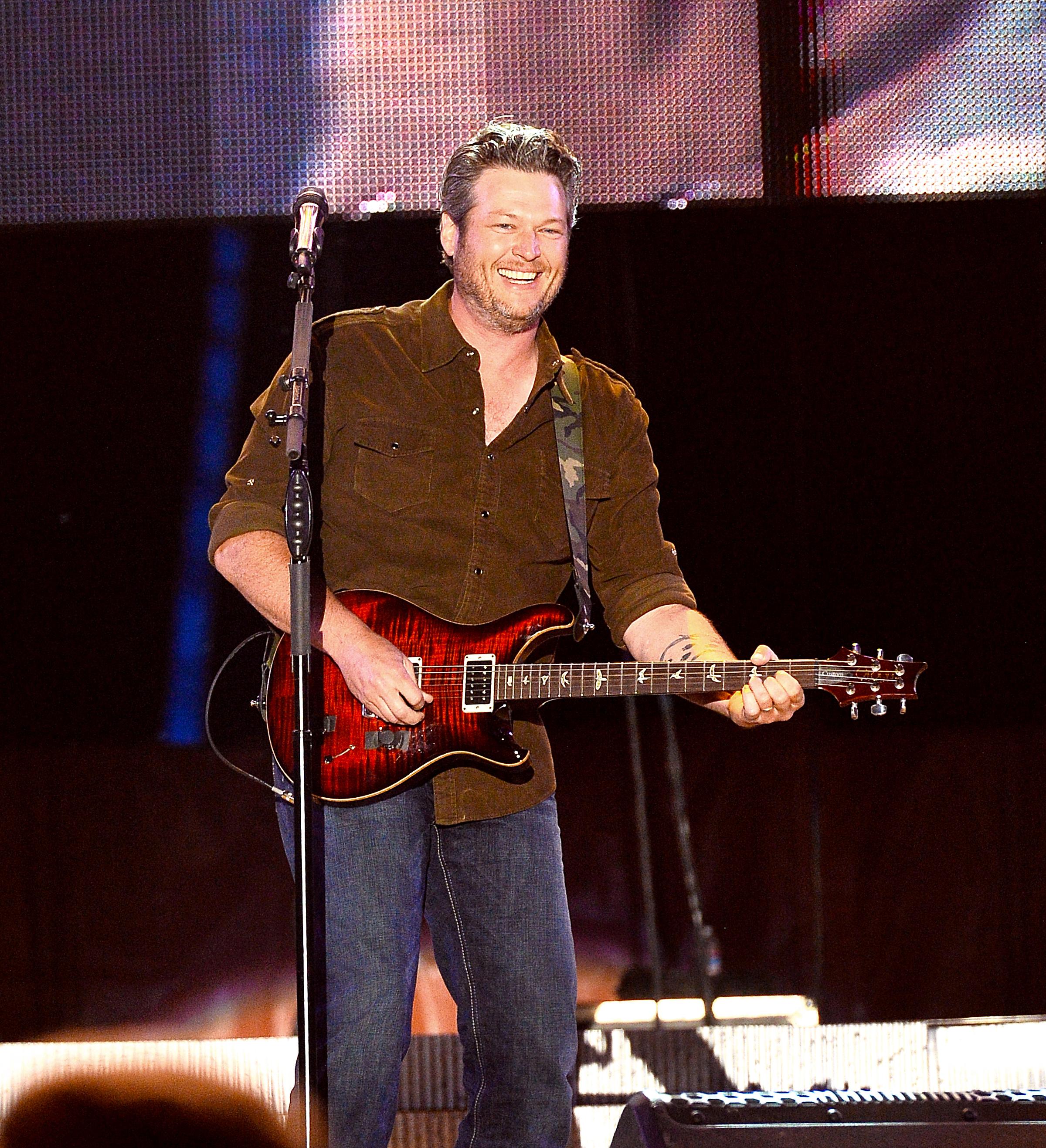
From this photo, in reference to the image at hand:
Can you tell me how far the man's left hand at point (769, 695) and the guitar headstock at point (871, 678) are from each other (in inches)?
4.1

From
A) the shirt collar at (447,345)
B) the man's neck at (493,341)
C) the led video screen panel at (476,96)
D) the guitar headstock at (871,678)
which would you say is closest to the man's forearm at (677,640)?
the guitar headstock at (871,678)

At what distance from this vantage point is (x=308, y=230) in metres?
2.18

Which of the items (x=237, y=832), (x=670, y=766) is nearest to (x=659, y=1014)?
(x=670, y=766)

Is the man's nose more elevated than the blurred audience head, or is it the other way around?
the man's nose

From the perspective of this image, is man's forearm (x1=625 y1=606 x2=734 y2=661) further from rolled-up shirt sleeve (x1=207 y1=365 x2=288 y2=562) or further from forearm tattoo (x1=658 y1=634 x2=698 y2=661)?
rolled-up shirt sleeve (x1=207 y1=365 x2=288 y2=562)

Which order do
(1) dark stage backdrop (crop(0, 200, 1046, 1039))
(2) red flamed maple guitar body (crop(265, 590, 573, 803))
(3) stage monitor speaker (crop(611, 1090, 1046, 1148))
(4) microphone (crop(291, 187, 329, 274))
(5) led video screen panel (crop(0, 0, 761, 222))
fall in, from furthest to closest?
(1) dark stage backdrop (crop(0, 200, 1046, 1039))
(5) led video screen panel (crop(0, 0, 761, 222))
(2) red flamed maple guitar body (crop(265, 590, 573, 803))
(4) microphone (crop(291, 187, 329, 274))
(3) stage monitor speaker (crop(611, 1090, 1046, 1148))

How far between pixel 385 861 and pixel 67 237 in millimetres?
2461

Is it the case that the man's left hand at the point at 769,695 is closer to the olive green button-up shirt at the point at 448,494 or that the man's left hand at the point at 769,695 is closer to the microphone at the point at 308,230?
the olive green button-up shirt at the point at 448,494

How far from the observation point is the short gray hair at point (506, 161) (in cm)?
277

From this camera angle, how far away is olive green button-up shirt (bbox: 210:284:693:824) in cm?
262

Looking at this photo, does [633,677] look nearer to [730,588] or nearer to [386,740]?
[386,740]

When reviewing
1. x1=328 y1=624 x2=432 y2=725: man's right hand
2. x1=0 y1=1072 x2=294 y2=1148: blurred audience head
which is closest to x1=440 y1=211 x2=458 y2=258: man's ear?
x1=328 y1=624 x2=432 y2=725: man's right hand

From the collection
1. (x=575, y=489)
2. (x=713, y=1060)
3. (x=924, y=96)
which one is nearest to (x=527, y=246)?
(x=575, y=489)

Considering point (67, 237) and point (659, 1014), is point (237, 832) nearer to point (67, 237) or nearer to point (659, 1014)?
point (659, 1014)
